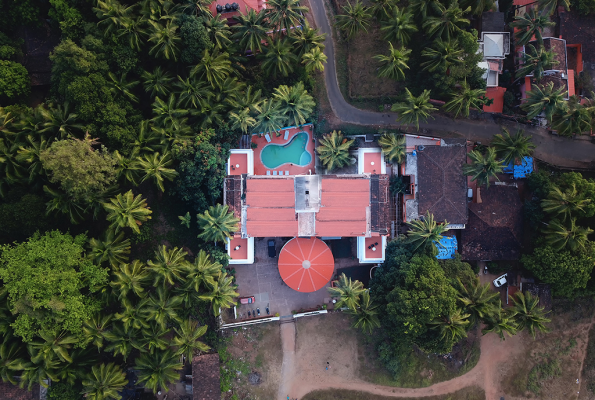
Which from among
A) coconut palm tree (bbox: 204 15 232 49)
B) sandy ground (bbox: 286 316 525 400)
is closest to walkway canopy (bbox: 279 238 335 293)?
sandy ground (bbox: 286 316 525 400)

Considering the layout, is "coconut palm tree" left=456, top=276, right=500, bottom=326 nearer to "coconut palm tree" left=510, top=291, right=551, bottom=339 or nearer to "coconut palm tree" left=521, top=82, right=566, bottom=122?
"coconut palm tree" left=510, top=291, right=551, bottom=339

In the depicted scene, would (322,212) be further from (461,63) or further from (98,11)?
(98,11)

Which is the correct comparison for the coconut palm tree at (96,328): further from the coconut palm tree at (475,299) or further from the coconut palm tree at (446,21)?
the coconut palm tree at (446,21)

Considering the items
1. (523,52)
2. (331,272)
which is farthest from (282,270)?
(523,52)

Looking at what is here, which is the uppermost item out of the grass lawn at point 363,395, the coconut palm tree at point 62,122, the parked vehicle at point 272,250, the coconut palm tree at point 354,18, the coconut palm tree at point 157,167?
the coconut palm tree at point 354,18

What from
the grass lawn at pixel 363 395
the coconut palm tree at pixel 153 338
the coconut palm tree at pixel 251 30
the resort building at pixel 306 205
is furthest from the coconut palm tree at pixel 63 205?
the grass lawn at pixel 363 395
